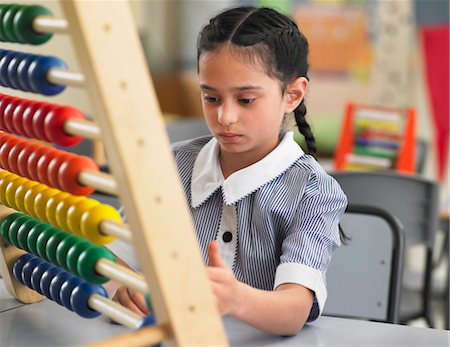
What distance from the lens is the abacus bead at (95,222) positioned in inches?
43.2

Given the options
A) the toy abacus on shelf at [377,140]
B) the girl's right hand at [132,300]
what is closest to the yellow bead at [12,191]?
the girl's right hand at [132,300]

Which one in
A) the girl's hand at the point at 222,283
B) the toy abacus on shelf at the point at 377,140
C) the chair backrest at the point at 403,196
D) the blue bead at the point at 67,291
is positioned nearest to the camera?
the girl's hand at the point at 222,283

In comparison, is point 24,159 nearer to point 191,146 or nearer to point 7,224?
point 7,224

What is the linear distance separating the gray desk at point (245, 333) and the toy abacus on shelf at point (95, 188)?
50 millimetres

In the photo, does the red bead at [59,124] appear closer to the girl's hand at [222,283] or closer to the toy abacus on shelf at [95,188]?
the toy abacus on shelf at [95,188]

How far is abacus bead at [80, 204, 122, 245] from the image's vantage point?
1098 mm

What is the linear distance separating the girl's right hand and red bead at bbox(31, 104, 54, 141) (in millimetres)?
254

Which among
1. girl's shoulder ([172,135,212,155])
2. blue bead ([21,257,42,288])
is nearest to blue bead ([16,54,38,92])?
blue bead ([21,257,42,288])

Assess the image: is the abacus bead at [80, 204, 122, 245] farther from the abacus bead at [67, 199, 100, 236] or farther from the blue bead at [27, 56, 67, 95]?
the blue bead at [27, 56, 67, 95]

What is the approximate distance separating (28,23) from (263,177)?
44 centimetres

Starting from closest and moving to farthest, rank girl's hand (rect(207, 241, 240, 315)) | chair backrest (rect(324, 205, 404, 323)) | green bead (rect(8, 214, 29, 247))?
girl's hand (rect(207, 241, 240, 315)) < green bead (rect(8, 214, 29, 247)) < chair backrest (rect(324, 205, 404, 323))

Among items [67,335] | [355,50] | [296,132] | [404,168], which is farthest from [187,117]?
[67,335]

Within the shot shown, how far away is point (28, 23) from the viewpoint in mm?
1137

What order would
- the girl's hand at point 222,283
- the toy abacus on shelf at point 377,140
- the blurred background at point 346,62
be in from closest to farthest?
the girl's hand at point 222,283, the toy abacus on shelf at point 377,140, the blurred background at point 346,62
